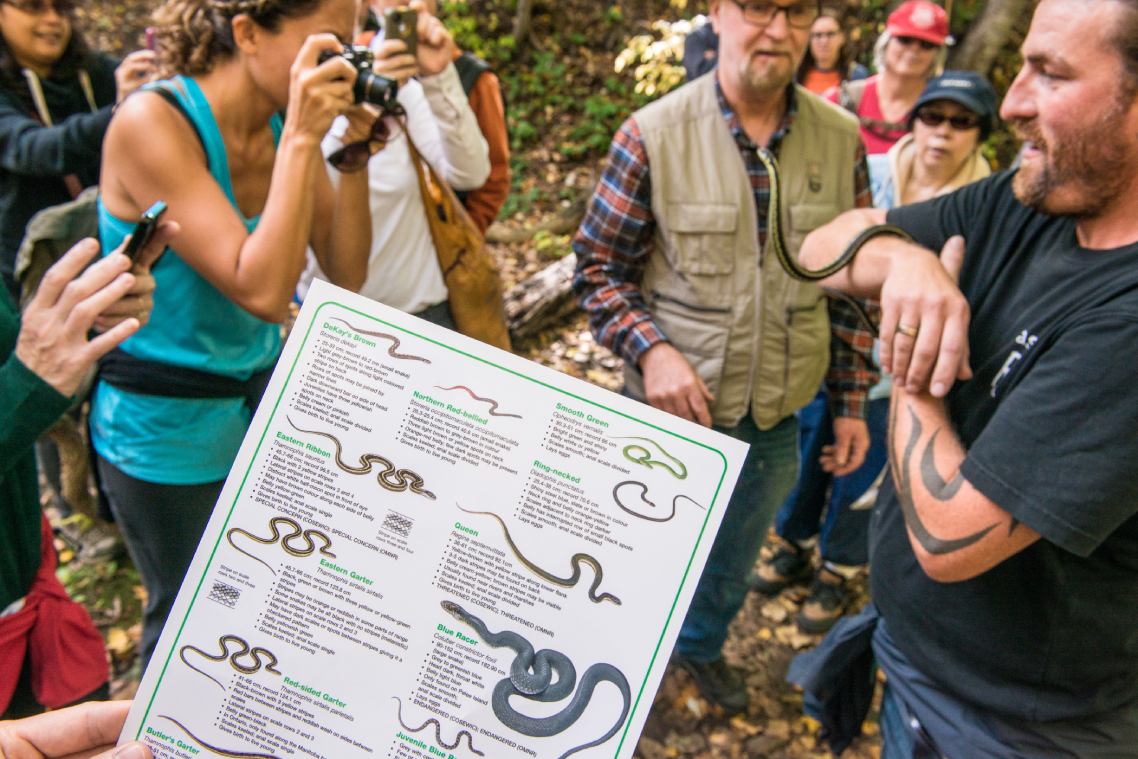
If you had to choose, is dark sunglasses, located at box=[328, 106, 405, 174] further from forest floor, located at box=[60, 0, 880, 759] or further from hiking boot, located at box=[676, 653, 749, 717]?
hiking boot, located at box=[676, 653, 749, 717]

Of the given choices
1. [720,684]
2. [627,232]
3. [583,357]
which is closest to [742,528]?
[720,684]

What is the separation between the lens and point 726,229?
2225 mm

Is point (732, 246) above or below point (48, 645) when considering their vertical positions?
above

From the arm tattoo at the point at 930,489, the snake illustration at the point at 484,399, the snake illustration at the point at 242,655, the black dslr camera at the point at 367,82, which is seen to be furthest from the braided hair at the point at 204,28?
the arm tattoo at the point at 930,489

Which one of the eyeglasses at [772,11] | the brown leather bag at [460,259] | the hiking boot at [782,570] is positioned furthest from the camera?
the hiking boot at [782,570]

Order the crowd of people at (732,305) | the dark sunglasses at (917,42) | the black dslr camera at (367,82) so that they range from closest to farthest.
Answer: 1. the crowd of people at (732,305)
2. the black dslr camera at (367,82)
3. the dark sunglasses at (917,42)

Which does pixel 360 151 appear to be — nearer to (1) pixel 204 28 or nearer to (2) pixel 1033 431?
(1) pixel 204 28

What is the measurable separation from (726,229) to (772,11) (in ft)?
2.09

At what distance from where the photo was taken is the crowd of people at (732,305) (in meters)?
1.28

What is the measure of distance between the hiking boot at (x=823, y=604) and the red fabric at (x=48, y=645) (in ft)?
9.16

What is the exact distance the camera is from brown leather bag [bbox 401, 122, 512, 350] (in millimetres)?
2588

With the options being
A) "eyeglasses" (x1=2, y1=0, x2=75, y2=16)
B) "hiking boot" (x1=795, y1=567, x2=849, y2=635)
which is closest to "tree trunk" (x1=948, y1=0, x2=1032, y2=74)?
"hiking boot" (x1=795, y1=567, x2=849, y2=635)

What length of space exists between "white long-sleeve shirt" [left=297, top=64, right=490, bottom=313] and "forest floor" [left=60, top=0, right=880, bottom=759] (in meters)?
1.47

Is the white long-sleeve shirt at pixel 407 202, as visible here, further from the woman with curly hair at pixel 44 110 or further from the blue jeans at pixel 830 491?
the blue jeans at pixel 830 491
